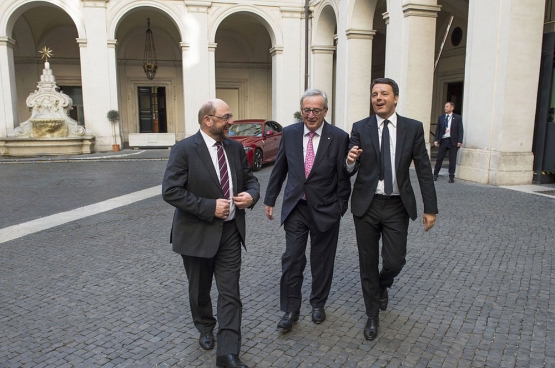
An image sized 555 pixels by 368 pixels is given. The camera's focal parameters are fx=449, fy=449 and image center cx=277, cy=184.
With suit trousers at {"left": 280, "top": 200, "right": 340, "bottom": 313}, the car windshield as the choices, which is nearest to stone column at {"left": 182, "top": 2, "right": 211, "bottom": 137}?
the car windshield

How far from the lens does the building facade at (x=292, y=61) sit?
9641mm

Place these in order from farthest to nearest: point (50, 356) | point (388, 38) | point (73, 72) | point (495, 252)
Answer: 1. point (73, 72)
2. point (388, 38)
3. point (495, 252)
4. point (50, 356)

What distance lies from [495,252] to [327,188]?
2.95 m

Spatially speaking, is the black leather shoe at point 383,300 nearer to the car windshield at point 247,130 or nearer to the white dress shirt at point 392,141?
the white dress shirt at point 392,141

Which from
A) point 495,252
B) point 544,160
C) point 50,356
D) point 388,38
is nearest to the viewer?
point 50,356

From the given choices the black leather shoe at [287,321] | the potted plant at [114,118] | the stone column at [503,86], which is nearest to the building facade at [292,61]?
the stone column at [503,86]

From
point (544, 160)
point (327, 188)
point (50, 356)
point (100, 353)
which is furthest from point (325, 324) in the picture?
point (544, 160)

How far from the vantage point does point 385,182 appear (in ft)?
10.7

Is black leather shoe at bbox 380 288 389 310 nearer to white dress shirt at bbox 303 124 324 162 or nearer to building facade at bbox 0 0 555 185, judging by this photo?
white dress shirt at bbox 303 124 324 162

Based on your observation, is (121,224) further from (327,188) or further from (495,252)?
(495,252)

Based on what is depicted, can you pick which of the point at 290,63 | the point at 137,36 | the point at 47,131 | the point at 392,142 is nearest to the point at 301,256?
the point at 392,142

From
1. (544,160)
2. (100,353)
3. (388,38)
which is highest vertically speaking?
(388,38)

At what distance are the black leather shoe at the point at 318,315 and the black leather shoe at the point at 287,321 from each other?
0.51 ft

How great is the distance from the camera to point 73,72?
2425 cm
